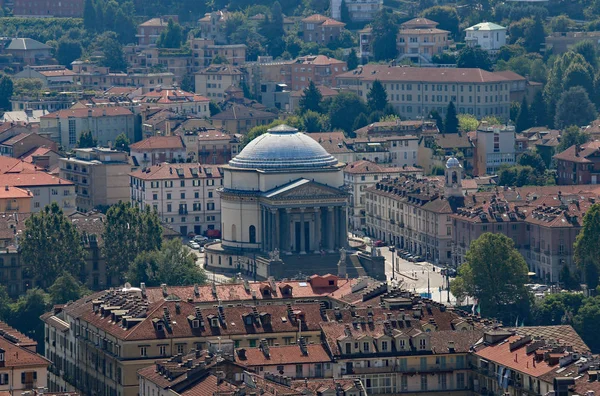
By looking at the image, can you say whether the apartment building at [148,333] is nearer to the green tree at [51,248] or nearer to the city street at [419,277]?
the green tree at [51,248]

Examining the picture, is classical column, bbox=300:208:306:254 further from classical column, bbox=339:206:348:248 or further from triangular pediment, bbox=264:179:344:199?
classical column, bbox=339:206:348:248

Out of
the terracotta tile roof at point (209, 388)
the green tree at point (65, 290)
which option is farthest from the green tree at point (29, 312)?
the terracotta tile roof at point (209, 388)

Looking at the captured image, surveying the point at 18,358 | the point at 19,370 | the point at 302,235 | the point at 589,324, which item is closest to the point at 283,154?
the point at 302,235

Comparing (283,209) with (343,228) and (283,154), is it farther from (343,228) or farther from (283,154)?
(283,154)

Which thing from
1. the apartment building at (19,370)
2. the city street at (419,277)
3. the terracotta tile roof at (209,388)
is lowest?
the city street at (419,277)

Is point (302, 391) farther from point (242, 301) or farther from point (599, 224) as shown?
point (599, 224)

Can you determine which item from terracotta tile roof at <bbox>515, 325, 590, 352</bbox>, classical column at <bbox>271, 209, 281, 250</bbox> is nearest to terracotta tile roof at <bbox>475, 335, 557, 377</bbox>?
terracotta tile roof at <bbox>515, 325, 590, 352</bbox>
